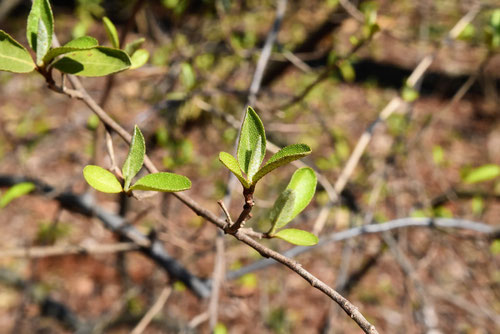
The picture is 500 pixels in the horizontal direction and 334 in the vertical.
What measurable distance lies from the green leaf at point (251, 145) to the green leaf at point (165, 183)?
0.07 m

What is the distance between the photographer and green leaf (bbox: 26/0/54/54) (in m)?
0.46

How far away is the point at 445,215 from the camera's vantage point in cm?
Answer: 156

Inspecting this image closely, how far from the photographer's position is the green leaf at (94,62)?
19.1 inches

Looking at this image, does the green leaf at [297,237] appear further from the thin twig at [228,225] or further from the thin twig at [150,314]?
the thin twig at [150,314]

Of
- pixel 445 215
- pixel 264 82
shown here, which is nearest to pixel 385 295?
pixel 445 215

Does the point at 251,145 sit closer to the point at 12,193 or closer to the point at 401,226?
the point at 401,226

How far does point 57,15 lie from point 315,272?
11.6 ft

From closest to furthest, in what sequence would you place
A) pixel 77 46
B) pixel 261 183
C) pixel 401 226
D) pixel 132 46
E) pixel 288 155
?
pixel 288 155
pixel 77 46
pixel 132 46
pixel 401 226
pixel 261 183

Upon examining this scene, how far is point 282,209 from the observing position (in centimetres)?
49

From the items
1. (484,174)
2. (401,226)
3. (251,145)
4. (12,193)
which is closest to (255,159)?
(251,145)

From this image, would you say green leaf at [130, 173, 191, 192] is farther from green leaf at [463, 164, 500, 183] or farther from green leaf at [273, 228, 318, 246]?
green leaf at [463, 164, 500, 183]

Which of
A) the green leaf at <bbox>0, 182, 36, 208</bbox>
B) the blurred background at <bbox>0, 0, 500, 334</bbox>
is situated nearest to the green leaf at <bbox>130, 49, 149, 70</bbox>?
the blurred background at <bbox>0, 0, 500, 334</bbox>

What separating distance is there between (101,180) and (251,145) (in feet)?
0.59

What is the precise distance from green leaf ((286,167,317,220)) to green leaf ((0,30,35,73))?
1.12ft
